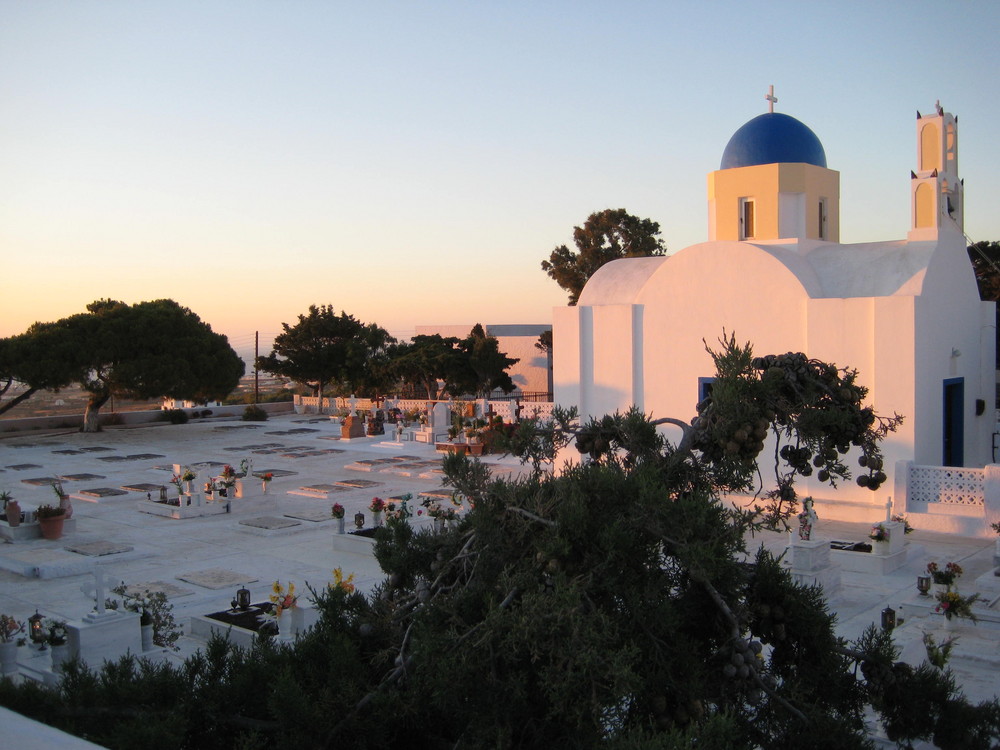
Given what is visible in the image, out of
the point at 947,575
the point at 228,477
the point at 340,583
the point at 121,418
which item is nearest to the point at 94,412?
the point at 121,418

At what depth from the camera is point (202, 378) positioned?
2936 cm

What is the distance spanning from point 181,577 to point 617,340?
32.8 ft

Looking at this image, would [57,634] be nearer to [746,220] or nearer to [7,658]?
[7,658]

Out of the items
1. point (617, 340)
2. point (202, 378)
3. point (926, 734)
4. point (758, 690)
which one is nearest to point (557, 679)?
point (758, 690)

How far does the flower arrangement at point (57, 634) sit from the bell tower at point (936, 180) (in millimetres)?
15070

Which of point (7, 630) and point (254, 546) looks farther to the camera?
point (254, 546)

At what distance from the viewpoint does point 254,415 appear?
33500 millimetres

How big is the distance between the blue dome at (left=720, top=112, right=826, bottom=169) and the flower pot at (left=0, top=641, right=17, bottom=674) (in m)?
15.2

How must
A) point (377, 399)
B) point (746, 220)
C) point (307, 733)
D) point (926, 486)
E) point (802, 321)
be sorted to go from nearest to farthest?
point (307, 733) → point (926, 486) → point (802, 321) → point (746, 220) → point (377, 399)

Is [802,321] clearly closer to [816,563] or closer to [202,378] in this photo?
[816,563]

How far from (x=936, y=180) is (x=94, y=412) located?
25211 mm

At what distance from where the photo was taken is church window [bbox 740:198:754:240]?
1823 centimetres

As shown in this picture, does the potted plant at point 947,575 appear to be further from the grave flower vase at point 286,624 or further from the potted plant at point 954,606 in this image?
the grave flower vase at point 286,624

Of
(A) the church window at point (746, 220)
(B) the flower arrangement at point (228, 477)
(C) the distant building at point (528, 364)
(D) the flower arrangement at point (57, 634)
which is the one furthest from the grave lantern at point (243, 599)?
(C) the distant building at point (528, 364)
